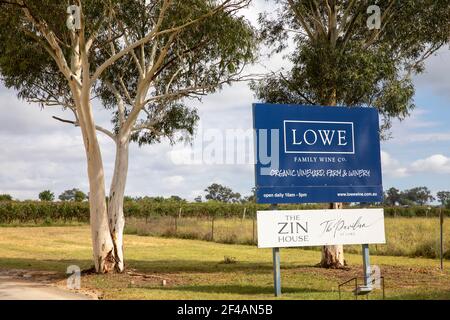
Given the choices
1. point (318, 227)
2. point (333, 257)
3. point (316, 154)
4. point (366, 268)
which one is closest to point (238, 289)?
point (318, 227)

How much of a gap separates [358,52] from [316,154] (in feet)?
20.8

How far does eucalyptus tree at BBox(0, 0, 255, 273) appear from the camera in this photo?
57.4ft

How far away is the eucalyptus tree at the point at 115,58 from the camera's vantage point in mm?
17484

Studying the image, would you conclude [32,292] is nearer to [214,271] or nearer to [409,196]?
[214,271]

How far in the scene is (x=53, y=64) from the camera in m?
21.2

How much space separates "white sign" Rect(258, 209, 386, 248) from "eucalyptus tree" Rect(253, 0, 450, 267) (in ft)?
17.8

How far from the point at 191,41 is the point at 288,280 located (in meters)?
8.18

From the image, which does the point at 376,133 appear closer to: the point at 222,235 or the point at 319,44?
the point at 319,44

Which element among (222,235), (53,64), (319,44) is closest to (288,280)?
(319,44)

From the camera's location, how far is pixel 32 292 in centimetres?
1447

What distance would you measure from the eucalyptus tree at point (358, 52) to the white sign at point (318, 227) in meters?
5.44

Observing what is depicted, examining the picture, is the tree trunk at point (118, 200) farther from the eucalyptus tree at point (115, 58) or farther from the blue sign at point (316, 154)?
the blue sign at point (316, 154)
